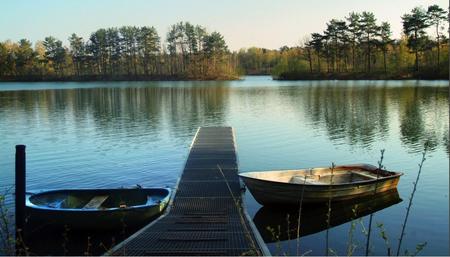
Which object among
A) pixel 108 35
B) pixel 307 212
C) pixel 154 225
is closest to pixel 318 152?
pixel 307 212

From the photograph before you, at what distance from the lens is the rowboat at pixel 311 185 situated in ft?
37.6

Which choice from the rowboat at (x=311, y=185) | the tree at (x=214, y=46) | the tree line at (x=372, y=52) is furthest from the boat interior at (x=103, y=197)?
the tree at (x=214, y=46)

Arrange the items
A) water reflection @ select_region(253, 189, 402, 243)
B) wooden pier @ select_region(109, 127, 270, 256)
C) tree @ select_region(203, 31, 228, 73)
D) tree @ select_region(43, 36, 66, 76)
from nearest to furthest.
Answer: wooden pier @ select_region(109, 127, 270, 256), water reflection @ select_region(253, 189, 402, 243), tree @ select_region(203, 31, 228, 73), tree @ select_region(43, 36, 66, 76)

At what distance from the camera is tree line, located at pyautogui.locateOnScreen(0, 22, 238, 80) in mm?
109750

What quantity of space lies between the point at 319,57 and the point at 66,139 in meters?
77.5

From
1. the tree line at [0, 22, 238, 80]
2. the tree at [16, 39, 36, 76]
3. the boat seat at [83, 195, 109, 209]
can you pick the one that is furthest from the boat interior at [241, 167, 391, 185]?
the tree at [16, 39, 36, 76]

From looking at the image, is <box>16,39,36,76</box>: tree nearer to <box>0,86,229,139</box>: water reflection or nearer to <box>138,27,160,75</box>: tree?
<box>138,27,160,75</box>: tree

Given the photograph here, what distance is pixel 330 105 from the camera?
38.6 meters

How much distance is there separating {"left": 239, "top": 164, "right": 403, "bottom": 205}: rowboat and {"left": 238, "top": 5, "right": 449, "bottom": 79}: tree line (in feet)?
205

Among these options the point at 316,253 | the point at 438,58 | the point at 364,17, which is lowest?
the point at 316,253

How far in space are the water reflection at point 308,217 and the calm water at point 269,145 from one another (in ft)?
0.23

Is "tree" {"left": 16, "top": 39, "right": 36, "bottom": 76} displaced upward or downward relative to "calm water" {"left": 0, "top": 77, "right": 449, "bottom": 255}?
upward

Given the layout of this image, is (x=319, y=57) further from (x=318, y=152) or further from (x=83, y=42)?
(x=318, y=152)

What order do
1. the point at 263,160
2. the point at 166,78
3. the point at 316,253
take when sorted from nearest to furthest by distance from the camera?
the point at 316,253, the point at 263,160, the point at 166,78
